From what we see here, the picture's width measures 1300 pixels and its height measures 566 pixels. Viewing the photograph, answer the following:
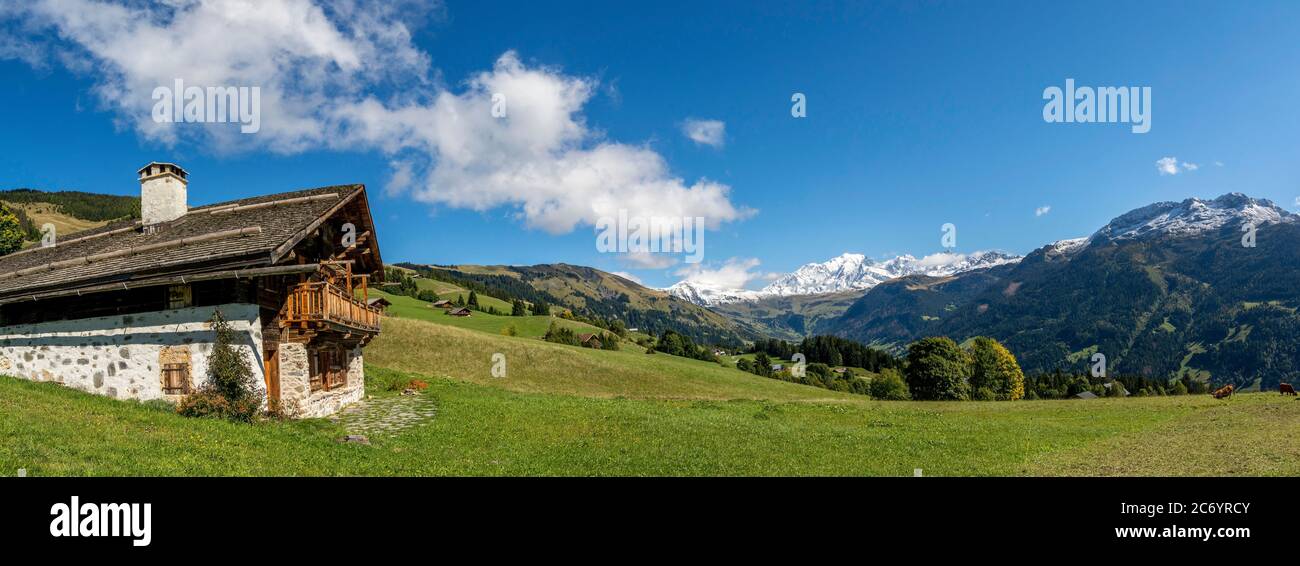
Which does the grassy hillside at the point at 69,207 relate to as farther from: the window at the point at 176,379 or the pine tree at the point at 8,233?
the window at the point at 176,379

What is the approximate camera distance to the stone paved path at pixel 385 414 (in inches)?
884

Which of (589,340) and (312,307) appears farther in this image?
(589,340)

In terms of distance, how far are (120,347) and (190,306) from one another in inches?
149

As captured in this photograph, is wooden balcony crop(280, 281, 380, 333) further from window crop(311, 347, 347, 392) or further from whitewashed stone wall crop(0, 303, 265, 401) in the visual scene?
window crop(311, 347, 347, 392)

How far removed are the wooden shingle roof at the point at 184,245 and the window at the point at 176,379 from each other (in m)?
3.55

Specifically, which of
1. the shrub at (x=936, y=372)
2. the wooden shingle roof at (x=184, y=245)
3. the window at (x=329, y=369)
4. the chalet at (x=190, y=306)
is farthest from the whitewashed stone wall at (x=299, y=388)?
the shrub at (x=936, y=372)

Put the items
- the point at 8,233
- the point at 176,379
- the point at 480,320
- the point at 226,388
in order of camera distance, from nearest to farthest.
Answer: the point at 226,388 → the point at 176,379 → the point at 8,233 → the point at 480,320

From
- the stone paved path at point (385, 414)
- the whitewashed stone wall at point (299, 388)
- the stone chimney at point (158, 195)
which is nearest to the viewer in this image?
the whitewashed stone wall at point (299, 388)

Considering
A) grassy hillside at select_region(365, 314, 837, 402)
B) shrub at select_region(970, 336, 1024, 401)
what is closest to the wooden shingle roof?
grassy hillside at select_region(365, 314, 837, 402)

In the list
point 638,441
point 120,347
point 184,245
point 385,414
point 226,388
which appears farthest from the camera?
point 385,414

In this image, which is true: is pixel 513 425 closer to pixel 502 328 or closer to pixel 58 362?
pixel 58 362

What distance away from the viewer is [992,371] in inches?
3386

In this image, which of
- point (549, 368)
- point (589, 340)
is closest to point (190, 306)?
point (549, 368)

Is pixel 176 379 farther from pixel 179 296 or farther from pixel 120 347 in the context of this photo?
pixel 120 347
